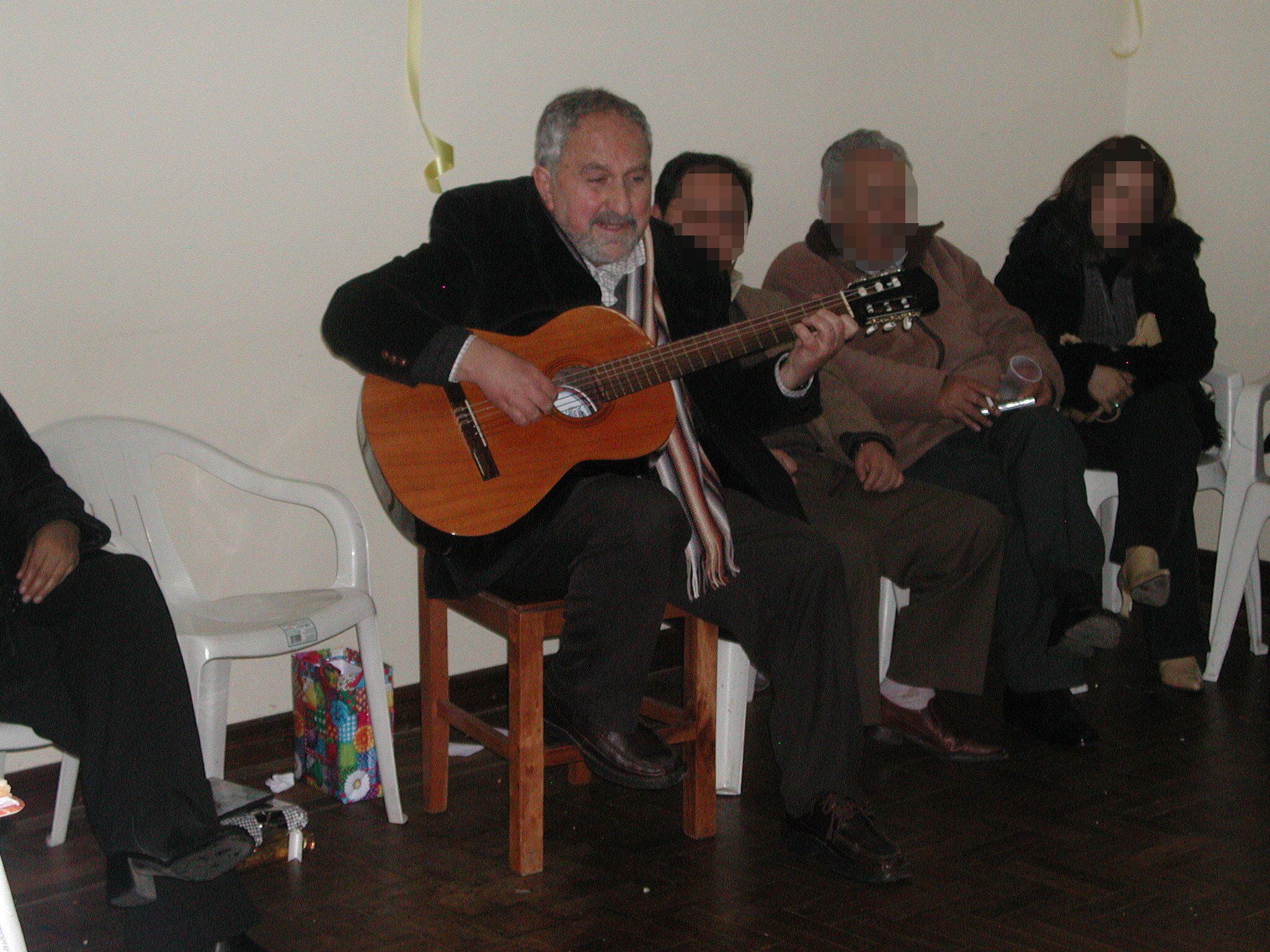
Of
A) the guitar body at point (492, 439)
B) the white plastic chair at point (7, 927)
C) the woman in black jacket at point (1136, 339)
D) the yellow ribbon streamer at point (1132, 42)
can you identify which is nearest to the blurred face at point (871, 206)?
the woman in black jacket at point (1136, 339)

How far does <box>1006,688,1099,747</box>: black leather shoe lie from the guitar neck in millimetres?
1139

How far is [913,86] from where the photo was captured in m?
3.85

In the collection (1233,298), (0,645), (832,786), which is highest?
(1233,298)

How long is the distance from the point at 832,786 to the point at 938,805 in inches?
15.6

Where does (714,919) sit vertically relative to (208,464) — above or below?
below

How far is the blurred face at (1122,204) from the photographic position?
3.27 metres

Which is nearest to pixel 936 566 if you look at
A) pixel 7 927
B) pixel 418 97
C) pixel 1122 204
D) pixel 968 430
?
pixel 968 430

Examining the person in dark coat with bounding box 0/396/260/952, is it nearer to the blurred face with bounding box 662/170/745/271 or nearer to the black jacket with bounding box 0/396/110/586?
the black jacket with bounding box 0/396/110/586

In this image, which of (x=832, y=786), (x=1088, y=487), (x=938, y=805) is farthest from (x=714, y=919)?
(x=1088, y=487)

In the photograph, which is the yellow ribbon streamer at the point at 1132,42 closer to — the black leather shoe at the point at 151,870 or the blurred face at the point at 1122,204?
the blurred face at the point at 1122,204

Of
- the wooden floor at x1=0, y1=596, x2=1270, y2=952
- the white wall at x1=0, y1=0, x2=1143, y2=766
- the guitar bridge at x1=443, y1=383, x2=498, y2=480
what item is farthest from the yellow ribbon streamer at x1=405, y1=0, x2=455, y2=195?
the wooden floor at x1=0, y1=596, x2=1270, y2=952

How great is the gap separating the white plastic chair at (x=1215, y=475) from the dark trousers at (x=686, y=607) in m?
1.36

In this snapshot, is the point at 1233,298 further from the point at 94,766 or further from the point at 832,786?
the point at 94,766

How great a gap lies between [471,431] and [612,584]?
36 cm
